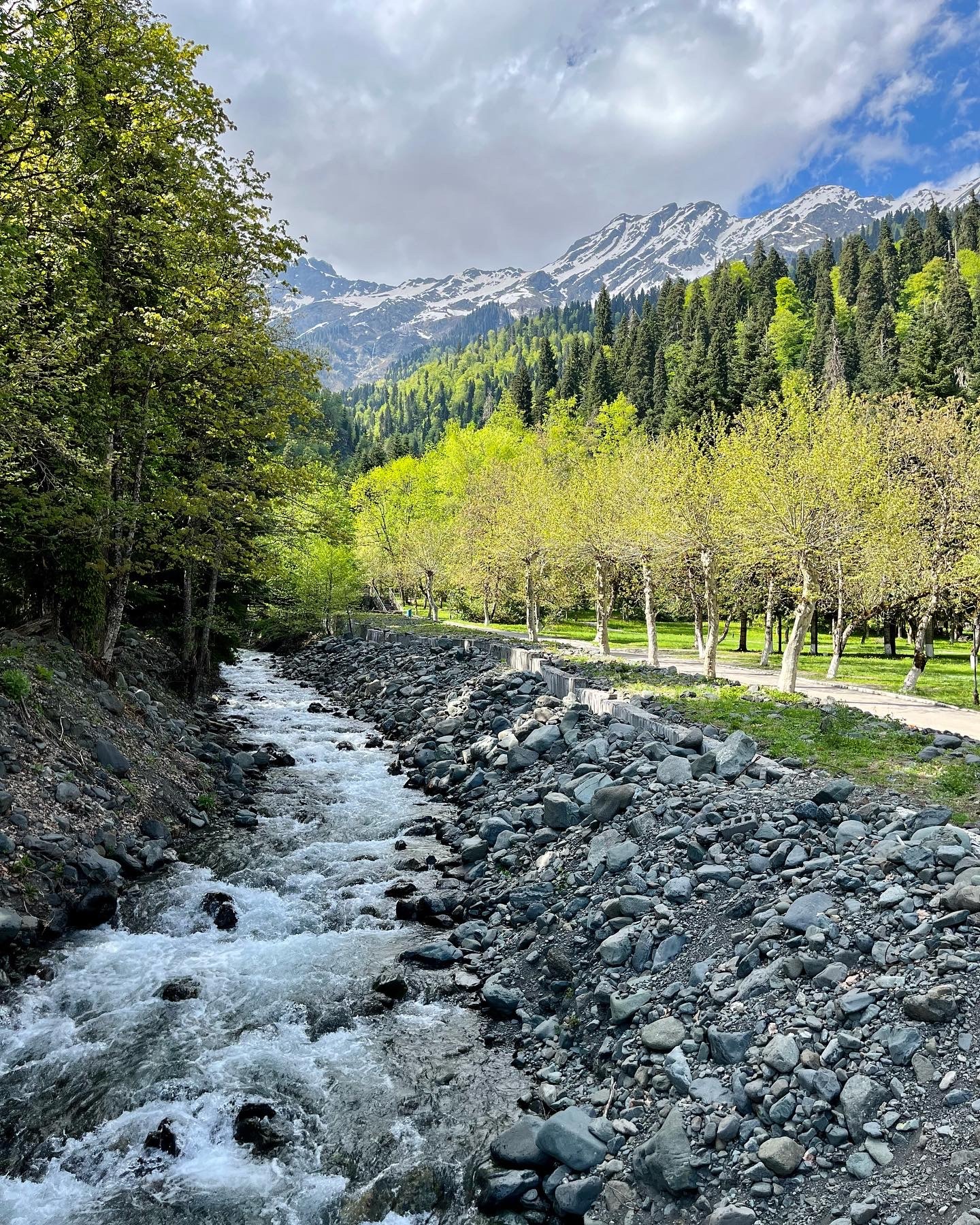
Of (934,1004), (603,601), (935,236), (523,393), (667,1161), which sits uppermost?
(935,236)

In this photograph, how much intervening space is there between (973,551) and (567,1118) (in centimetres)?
2632

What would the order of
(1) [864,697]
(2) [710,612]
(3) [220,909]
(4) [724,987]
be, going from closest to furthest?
(4) [724,987], (3) [220,909], (2) [710,612], (1) [864,697]

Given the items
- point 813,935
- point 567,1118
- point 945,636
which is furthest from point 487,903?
point 945,636

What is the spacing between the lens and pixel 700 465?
976 inches

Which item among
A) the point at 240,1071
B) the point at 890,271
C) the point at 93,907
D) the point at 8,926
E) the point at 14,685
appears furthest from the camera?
the point at 890,271

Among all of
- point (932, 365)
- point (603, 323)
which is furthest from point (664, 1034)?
point (603, 323)

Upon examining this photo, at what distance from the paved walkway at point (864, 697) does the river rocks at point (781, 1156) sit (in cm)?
892

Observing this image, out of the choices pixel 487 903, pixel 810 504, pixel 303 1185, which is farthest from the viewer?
pixel 810 504

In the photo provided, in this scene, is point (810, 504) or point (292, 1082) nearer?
point (292, 1082)

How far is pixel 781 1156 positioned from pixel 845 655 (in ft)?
139

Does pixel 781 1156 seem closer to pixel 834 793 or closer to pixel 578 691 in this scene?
pixel 834 793

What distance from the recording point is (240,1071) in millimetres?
7141

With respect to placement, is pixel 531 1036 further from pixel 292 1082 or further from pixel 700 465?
pixel 700 465

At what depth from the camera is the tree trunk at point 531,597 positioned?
33434 mm
